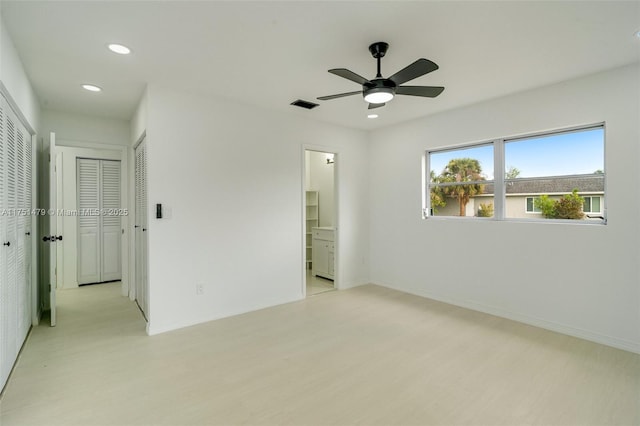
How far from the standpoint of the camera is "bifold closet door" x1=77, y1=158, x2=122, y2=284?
5305mm

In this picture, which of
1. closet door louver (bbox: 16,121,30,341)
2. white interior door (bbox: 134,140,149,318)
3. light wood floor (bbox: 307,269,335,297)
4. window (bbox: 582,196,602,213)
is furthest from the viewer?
light wood floor (bbox: 307,269,335,297)

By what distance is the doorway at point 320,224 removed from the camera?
537 centimetres

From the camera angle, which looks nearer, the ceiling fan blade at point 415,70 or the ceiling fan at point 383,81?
the ceiling fan blade at point 415,70

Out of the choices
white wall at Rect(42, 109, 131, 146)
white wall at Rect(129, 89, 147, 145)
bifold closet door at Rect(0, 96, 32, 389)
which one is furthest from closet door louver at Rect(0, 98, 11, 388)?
white wall at Rect(42, 109, 131, 146)

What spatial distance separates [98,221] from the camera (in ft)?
17.9

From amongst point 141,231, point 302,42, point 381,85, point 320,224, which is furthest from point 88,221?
point 381,85

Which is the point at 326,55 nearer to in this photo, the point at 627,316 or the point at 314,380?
the point at 314,380

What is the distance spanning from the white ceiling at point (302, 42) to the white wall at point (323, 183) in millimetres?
2658

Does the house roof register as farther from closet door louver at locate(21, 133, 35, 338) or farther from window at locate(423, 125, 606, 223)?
closet door louver at locate(21, 133, 35, 338)

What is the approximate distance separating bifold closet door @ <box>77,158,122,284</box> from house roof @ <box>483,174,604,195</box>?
6.27 m

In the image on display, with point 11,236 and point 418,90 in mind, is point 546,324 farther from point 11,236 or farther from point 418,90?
point 11,236

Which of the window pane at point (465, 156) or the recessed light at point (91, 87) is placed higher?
the recessed light at point (91, 87)

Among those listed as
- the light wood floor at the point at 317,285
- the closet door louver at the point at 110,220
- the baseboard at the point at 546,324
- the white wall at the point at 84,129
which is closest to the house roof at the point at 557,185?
the baseboard at the point at 546,324

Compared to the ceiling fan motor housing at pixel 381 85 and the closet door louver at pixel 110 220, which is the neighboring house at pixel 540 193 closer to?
the ceiling fan motor housing at pixel 381 85
